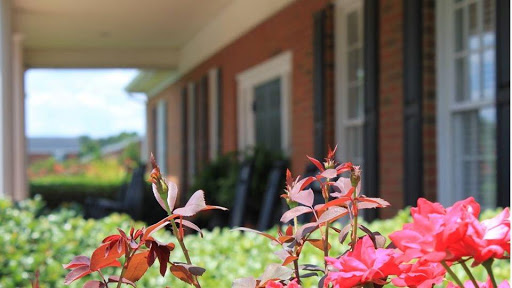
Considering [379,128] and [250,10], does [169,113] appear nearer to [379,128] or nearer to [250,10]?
[250,10]

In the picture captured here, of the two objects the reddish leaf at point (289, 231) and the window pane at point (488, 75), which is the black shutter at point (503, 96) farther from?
the reddish leaf at point (289, 231)

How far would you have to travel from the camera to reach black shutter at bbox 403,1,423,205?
16.5 feet

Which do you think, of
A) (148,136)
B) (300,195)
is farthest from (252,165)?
(148,136)

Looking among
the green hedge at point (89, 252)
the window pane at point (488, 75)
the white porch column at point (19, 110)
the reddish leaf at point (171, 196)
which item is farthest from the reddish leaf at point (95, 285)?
the white porch column at point (19, 110)

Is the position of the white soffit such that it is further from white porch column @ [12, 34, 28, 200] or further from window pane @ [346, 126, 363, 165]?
white porch column @ [12, 34, 28, 200]

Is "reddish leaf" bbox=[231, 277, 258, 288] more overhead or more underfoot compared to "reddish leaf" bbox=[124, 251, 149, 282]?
more underfoot

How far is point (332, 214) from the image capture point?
3.28ft

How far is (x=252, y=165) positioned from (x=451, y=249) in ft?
23.5

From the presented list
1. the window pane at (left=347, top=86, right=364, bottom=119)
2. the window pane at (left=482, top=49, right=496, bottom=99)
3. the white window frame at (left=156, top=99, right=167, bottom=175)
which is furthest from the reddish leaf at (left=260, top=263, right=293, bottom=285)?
the white window frame at (left=156, top=99, right=167, bottom=175)

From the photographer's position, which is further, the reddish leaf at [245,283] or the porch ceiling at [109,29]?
the porch ceiling at [109,29]

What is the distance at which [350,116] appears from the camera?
6.51m

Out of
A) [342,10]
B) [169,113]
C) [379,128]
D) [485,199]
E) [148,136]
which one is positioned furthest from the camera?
[148,136]

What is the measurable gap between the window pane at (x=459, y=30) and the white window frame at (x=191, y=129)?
7.74m

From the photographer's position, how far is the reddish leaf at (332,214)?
996 millimetres
